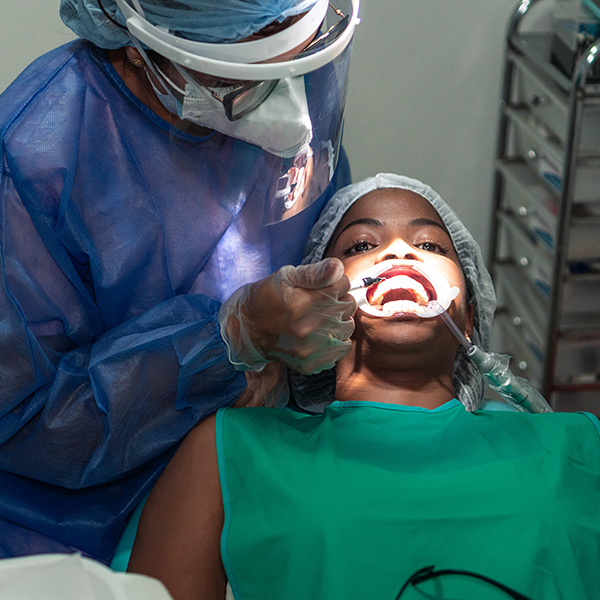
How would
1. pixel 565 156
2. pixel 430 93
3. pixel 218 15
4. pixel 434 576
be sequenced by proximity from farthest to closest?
pixel 430 93 → pixel 565 156 → pixel 434 576 → pixel 218 15

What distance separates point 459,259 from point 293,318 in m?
0.68

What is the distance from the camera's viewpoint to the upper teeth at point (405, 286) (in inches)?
59.2

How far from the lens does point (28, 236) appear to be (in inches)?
48.0

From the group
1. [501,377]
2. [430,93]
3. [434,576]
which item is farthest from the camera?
[430,93]

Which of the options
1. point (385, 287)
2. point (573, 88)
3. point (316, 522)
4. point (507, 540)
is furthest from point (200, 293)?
point (573, 88)

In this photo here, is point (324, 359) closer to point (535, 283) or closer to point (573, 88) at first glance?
point (573, 88)

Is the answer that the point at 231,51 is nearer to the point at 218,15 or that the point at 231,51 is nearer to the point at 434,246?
the point at 218,15

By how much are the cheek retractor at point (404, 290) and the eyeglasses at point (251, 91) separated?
0.46m

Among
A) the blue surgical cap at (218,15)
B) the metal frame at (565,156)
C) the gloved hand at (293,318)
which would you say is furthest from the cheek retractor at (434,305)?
the metal frame at (565,156)

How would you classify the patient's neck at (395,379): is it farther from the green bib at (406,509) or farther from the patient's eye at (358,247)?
the patient's eye at (358,247)

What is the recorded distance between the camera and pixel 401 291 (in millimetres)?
1518

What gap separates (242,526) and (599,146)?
1705 millimetres

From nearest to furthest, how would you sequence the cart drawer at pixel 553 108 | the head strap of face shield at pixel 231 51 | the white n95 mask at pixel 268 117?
the head strap of face shield at pixel 231 51 → the white n95 mask at pixel 268 117 → the cart drawer at pixel 553 108

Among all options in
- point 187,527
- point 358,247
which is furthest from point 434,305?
point 187,527
